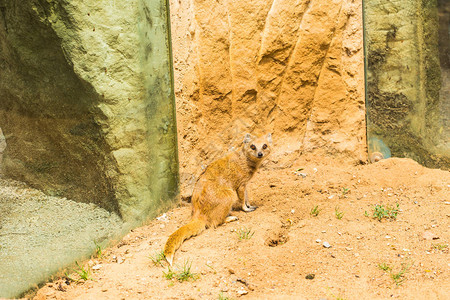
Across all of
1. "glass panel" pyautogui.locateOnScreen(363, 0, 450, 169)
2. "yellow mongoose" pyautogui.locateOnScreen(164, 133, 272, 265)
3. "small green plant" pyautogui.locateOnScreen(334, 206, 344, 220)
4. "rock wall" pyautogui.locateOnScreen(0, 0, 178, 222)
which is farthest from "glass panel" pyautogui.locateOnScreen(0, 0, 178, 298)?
"glass panel" pyautogui.locateOnScreen(363, 0, 450, 169)

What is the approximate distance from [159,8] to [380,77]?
101 inches

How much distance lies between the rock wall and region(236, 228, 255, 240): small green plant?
0.92 metres

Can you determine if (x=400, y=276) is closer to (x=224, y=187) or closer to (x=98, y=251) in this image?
(x=224, y=187)

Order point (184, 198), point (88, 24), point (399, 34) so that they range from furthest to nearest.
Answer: point (399, 34) → point (184, 198) → point (88, 24)

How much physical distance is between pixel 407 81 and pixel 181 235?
3.10m

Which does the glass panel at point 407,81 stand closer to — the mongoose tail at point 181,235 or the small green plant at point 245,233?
the small green plant at point 245,233

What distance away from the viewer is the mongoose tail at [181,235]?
3.56 metres

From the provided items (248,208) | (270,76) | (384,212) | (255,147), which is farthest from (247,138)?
(384,212)

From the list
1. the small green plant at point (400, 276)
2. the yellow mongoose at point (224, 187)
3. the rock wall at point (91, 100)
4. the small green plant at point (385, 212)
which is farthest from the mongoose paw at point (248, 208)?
the small green plant at point (400, 276)

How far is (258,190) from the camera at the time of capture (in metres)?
5.06

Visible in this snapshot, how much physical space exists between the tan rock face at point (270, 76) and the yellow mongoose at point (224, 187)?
0.27 metres

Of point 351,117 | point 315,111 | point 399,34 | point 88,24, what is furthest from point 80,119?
point 399,34

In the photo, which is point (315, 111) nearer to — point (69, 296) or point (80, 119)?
point (80, 119)

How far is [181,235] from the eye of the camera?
3.83m
